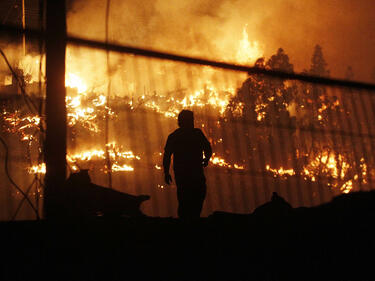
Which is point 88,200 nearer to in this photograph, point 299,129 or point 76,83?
point 76,83

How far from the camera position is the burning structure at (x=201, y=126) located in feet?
18.1

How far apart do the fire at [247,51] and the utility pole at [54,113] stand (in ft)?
12.0

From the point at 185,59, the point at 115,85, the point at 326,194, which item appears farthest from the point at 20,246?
the point at 326,194

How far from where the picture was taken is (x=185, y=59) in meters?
4.88

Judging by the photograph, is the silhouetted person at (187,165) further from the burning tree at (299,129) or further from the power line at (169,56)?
the burning tree at (299,129)

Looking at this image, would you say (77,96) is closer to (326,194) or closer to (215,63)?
(215,63)

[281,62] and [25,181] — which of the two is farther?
[281,62]

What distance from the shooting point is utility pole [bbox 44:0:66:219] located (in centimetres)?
455

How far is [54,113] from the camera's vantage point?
15.0 ft

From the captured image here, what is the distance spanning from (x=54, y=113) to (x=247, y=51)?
4.67m

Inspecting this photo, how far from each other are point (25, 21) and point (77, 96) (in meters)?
1.73

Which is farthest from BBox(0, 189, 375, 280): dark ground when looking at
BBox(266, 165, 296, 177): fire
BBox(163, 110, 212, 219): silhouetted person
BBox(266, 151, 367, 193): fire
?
BBox(266, 151, 367, 193): fire

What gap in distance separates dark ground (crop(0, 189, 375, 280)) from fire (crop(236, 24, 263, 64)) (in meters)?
4.63

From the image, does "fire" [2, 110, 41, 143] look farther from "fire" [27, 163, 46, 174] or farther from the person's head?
the person's head
